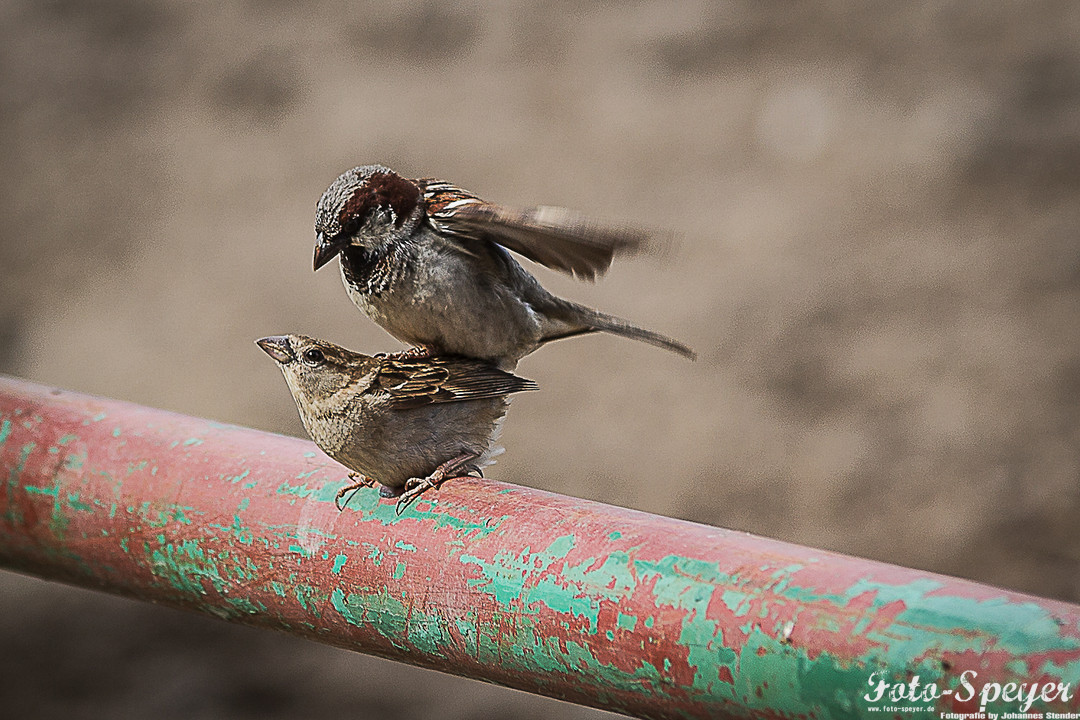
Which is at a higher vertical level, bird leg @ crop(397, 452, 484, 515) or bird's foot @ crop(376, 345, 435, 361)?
bird's foot @ crop(376, 345, 435, 361)

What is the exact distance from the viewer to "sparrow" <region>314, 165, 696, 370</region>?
1.94 m

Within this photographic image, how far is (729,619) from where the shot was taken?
1331mm

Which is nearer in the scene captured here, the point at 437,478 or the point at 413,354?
the point at 437,478

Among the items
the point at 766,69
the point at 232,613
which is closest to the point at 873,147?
the point at 766,69

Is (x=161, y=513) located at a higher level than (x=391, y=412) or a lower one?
lower

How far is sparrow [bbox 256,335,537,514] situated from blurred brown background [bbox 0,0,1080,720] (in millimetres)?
3226

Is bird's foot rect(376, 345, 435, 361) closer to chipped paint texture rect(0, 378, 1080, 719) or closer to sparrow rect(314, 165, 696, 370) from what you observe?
sparrow rect(314, 165, 696, 370)

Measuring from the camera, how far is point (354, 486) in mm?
1817

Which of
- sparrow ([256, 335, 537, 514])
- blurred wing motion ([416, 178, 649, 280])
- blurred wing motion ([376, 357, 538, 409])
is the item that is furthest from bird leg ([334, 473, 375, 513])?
blurred wing motion ([416, 178, 649, 280])

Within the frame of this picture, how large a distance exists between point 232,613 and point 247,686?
352cm

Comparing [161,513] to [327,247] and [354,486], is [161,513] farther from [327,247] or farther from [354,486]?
[327,247]

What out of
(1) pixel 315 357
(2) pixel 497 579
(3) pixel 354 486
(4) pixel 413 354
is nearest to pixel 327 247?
(1) pixel 315 357

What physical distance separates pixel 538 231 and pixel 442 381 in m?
0.33

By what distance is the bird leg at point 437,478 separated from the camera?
1.79 m
